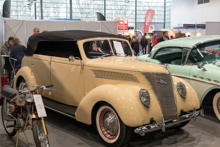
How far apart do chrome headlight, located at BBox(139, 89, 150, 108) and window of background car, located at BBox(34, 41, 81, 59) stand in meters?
1.48

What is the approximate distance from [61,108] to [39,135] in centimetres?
126

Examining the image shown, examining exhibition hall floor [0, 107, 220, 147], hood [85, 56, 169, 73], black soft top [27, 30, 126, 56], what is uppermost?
black soft top [27, 30, 126, 56]

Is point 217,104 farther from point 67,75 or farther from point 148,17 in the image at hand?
point 148,17

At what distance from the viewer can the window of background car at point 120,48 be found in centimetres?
505

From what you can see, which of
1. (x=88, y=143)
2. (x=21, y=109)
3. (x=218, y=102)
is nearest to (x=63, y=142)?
(x=88, y=143)

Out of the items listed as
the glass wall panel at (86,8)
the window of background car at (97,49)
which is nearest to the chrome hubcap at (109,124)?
the window of background car at (97,49)

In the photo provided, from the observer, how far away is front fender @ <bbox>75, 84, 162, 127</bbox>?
359cm

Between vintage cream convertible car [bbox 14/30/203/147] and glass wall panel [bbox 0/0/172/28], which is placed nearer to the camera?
vintage cream convertible car [bbox 14/30/203/147]

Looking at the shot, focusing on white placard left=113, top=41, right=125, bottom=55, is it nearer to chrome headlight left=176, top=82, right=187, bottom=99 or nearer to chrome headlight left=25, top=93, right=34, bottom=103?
chrome headlight left=176, top=82, right=187, bottom=99

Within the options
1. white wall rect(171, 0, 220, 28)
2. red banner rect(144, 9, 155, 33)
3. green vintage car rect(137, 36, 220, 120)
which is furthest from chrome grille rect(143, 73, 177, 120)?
white wall rect(171, 0, 220, 28)

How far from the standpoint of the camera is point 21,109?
3816mm

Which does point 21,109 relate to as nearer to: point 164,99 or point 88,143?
point 88,143

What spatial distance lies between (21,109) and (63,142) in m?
0.85

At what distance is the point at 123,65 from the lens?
4172mm
